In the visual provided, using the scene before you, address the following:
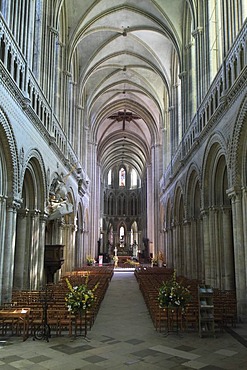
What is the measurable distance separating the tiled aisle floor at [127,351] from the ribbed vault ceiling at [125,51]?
1960 cm

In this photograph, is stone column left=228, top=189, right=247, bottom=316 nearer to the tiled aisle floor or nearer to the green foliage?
the tiled aisle floor

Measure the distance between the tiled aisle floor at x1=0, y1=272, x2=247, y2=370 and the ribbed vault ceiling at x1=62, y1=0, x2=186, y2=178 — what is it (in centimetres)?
1960

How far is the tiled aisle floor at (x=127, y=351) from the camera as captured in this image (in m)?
7.41

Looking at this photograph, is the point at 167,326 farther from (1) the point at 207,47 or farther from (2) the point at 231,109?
(1) the point at 207,47

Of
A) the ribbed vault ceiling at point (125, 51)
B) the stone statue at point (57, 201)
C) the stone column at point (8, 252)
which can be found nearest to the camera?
the stone column at point (8, 252)

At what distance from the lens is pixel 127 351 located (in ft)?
27.7

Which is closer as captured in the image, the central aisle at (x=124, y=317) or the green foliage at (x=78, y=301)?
the green foliage at (x=78, y=301)

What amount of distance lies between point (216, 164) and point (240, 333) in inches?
309

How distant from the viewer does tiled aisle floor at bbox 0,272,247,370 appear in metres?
7.41

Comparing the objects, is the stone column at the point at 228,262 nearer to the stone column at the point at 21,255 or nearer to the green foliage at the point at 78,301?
the green foliage at the point at 78,301

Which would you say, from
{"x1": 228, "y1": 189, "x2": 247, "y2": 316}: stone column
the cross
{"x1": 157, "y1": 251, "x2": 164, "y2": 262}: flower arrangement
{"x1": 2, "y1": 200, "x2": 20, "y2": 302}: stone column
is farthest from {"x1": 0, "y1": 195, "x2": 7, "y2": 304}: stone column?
the cross

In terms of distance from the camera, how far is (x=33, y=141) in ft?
51.0

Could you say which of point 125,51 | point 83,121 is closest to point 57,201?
point 83,121

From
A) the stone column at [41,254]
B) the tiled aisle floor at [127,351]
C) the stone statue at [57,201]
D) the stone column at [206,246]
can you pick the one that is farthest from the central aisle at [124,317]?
the stone statue at [57,201]
